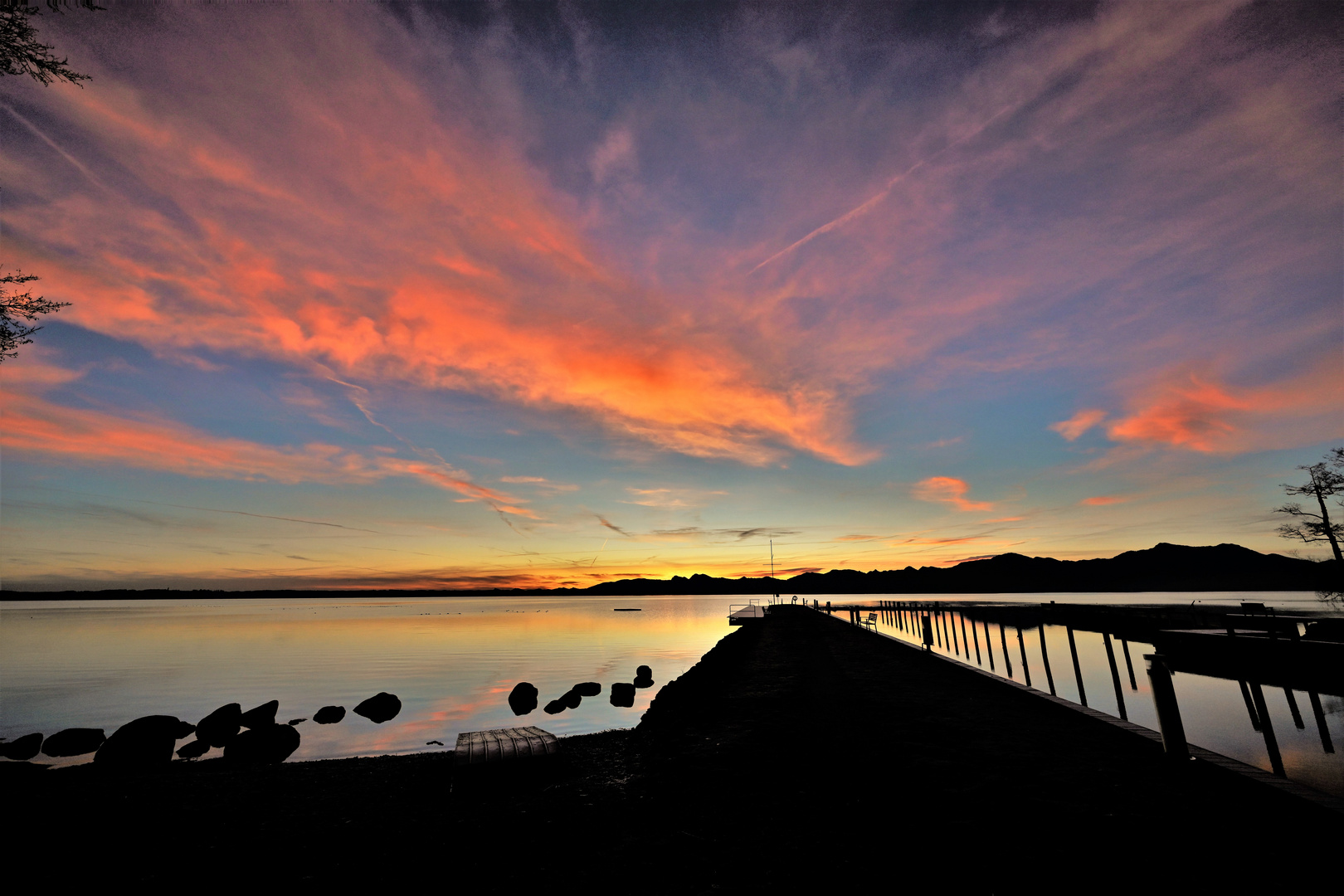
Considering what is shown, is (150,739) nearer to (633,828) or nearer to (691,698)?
(691,698)

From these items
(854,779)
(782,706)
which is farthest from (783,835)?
(782,706)

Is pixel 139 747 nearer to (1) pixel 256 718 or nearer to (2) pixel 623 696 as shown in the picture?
(1) pixel 256 718

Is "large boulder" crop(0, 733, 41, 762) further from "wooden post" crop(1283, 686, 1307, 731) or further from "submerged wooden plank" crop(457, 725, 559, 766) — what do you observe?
"wooden post" crop(1283, 686, 1307, 731)

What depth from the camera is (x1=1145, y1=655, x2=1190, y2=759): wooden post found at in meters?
7.75

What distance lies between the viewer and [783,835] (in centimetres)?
589

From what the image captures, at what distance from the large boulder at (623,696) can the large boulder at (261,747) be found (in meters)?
13.2

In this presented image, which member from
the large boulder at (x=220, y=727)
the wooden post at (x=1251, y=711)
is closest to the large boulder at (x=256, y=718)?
the large boulder at (x=220, y=727)

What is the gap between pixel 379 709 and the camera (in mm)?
24453

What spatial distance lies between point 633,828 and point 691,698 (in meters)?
10.8

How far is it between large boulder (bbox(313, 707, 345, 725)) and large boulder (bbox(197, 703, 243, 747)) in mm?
4264

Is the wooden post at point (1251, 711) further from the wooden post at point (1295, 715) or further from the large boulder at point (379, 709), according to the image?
the large boulder at point (379, 709)

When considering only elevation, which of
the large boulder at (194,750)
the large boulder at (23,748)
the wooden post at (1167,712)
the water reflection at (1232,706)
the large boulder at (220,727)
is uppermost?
the wooden post at (1167,712)

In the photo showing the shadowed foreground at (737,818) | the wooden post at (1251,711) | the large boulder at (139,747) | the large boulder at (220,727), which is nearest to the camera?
the shadowed foreground at (737,818)

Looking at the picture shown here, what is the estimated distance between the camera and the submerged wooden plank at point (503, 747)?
8281mm
